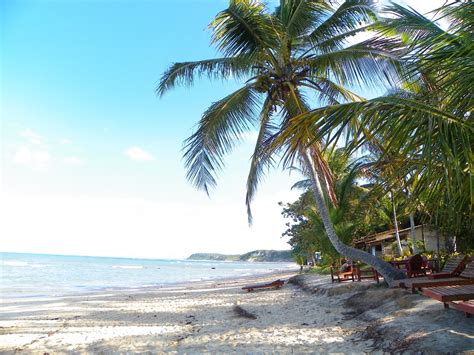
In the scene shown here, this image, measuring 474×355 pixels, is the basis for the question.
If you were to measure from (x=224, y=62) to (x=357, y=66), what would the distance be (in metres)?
2.98

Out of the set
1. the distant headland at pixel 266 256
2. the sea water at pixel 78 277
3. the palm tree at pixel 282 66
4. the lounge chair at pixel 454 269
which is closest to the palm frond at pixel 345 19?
the palm tree at pixel 282 66

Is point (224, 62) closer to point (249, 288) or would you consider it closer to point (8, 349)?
point (8, 349)

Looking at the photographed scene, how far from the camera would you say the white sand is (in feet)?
15.3

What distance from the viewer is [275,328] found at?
21.7ft

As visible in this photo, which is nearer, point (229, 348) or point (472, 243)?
point (229, 348)

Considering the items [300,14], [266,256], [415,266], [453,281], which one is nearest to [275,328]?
[453,281]

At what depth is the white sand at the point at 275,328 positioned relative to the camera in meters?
4.67

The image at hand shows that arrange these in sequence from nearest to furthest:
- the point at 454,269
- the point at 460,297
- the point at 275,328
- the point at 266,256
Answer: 1. the point at 460,297
2. the point at 275,328
3. the point at 454,269
4. the point at 266,256

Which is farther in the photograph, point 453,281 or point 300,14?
point 300,14

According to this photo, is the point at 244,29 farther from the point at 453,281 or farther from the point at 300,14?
the point at 453,281

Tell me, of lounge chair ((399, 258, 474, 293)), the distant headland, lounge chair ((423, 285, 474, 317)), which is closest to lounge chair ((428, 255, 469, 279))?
lounge chair ((399, 258, 474, 293))

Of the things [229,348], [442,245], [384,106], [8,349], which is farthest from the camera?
[442,245]

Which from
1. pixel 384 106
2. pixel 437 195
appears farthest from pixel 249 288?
pixel 384 106

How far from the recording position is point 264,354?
5008mm
